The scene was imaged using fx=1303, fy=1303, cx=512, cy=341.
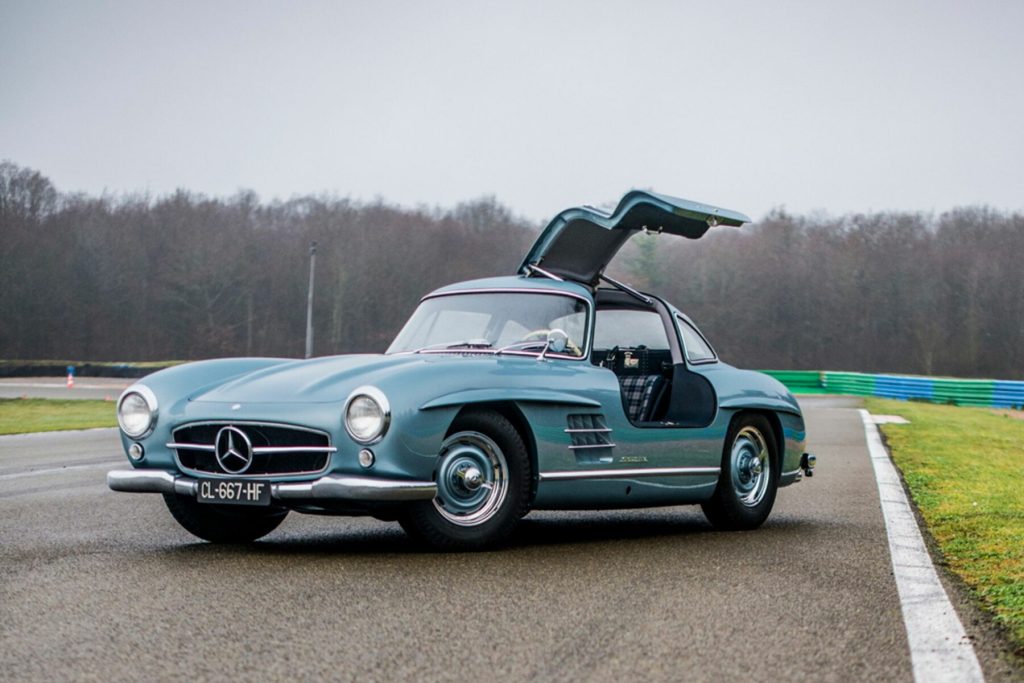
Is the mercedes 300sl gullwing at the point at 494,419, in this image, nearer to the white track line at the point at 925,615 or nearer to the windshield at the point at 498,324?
the windshield at the point at 498,324

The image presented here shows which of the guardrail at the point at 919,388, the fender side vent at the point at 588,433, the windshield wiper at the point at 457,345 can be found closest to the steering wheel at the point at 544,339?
the windshield wiper at the point at 457,345

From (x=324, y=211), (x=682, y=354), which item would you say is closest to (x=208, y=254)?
(x=324, y=211)

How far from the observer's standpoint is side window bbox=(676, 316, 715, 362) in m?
8.77

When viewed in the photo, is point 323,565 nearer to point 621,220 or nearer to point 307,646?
point 307,646

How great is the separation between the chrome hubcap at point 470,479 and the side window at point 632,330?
2.14 metres

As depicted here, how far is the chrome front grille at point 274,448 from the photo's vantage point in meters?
6.18

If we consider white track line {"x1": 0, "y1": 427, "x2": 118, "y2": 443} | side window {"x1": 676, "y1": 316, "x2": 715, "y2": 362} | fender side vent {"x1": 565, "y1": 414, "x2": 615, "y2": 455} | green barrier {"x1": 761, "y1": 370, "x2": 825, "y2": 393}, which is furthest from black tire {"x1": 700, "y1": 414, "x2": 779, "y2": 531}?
green barrier {"x1": 761, "y1": 370, "x2": 825, "y2": 393}

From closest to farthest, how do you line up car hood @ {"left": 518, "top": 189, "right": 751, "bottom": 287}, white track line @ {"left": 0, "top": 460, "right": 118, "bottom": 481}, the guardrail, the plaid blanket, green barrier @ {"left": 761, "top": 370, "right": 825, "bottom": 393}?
1. car hood @ {"left": 518, "top": 189, "right": 751, "bottom": 287}
2. the plaid blanket
3. white track line @ {"left": 0, "top": 460, "right": 118, "bottom": 481}
4. the guardrail
5. green barrier @ {"left": 761, "top": 370, "right": 825, "bottom": 393}

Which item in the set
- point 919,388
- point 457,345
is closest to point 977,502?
point 457,345

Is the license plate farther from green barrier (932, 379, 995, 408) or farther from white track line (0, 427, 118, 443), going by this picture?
green barrier (932, 379, 995, 408)

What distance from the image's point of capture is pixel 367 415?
6137 mm

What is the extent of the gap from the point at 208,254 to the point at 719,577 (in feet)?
310

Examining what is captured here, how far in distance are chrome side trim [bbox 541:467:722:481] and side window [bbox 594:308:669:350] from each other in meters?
1.10

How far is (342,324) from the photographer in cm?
9494
